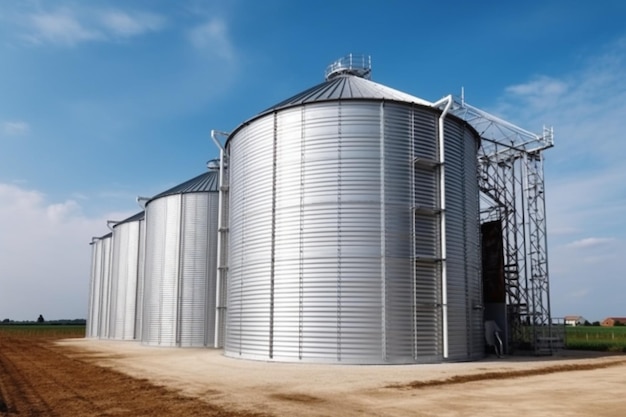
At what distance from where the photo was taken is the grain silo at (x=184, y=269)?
125 ft

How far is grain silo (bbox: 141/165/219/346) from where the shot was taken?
3822 cm

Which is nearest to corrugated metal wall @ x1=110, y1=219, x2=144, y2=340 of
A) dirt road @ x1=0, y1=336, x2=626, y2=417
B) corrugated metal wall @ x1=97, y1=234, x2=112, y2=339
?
corrugated metal wall @ x1=97, y1=234, x2=112, y2=339

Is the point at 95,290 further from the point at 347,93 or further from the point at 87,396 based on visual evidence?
the point at 87,396

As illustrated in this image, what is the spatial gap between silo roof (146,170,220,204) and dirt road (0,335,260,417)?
60.8 feet

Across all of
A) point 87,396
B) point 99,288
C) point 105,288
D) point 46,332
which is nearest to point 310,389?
point 87,396

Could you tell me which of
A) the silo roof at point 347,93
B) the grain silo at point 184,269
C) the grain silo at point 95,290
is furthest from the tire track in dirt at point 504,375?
the grain silo at point 95,290

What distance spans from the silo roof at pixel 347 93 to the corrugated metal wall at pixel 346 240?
24.7 inches

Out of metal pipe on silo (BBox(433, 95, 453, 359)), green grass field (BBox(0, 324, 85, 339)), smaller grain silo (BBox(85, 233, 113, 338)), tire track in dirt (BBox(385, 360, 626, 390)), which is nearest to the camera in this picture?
tire track in dirt (BBox(385, 360, 626, 390))

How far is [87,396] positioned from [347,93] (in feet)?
58.3

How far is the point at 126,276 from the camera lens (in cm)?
5259

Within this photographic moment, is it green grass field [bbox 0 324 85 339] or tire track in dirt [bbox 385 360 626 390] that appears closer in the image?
tire track in dirt [bbox 385 360 626 390]

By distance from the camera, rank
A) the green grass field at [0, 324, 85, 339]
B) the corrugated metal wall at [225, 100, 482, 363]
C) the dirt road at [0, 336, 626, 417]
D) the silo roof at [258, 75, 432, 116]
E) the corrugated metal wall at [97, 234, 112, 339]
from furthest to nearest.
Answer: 1. the green grass field at [0, 324, 85, 339]
2. the corrugated metal wall at [97, 234, 112, 339]
3. the silo roof at [258, 75, 432, 116]
4. the corrugated metal wall at [225, 100, 482, 363]
5. the dirt road at [0, 336, 626, 417]

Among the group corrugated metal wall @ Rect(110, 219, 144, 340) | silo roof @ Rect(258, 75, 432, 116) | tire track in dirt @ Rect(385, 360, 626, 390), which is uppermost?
silo roof @ Rect(258, 75, 432, 116)

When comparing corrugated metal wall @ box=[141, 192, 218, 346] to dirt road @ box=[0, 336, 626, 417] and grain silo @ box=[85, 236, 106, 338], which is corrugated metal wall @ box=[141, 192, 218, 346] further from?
grain silo @ box=[85, 236, 106, 338]
